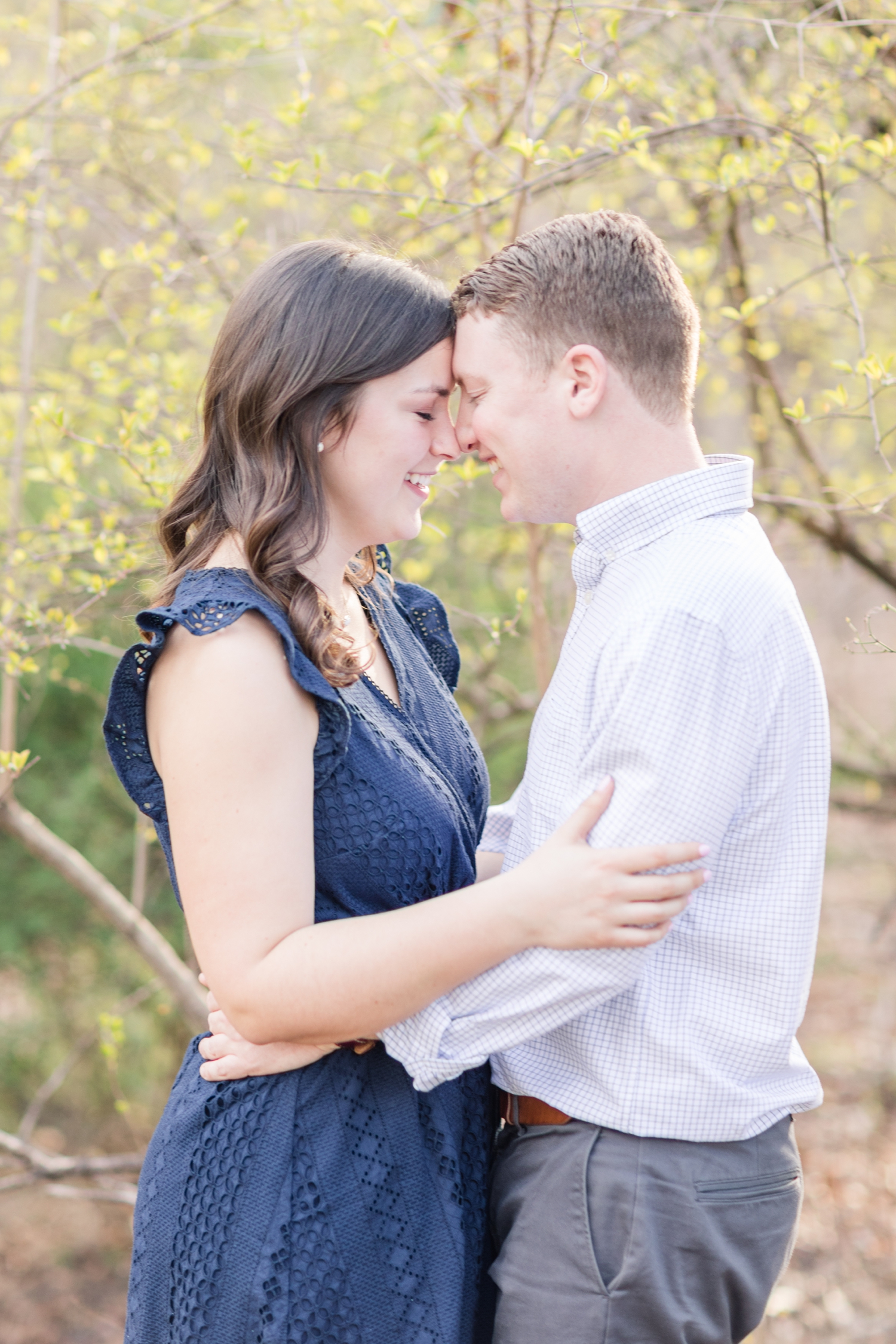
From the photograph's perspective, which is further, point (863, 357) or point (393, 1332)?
point (863, 357)

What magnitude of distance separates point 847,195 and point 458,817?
3.24 metres

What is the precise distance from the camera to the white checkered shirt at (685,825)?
4.26ft

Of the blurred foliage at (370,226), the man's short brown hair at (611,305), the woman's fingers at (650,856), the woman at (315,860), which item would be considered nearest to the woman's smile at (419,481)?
the woman at (315,860)

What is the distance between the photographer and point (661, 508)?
1495 mm

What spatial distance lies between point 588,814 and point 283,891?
0.39 meters

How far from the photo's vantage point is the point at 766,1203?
→ 1452 mm

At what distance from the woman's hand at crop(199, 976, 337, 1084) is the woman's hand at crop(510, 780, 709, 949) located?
1.35 ft

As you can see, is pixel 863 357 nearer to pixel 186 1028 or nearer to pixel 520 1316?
pixel 520 1316

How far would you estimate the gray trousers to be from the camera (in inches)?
54.1

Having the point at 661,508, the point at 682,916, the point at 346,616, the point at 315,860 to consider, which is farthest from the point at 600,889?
the point at 346,616

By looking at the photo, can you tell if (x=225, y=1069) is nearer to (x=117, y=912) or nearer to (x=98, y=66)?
(x=117, y=912)

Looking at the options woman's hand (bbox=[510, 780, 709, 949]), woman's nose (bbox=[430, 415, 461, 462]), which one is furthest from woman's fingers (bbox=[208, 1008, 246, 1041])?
woman's nose (bbox=[430, 415, 461, 462])

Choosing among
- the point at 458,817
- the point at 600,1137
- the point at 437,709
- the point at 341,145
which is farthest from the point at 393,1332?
the point at 341,145

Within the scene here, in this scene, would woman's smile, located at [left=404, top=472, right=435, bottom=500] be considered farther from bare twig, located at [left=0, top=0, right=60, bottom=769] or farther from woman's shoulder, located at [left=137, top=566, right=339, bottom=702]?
bare twig, located at [left=0, top=0, right=60, bottom=769]
